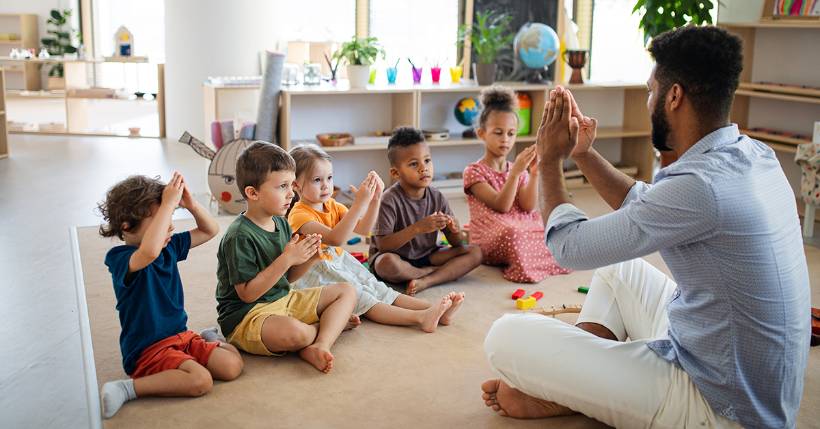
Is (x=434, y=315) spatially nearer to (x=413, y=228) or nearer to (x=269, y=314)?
(x=413, y=228)

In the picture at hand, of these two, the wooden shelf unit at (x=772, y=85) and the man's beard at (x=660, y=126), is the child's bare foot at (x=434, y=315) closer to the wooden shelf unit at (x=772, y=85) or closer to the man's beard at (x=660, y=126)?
the man's beard at (x=660, y=126)

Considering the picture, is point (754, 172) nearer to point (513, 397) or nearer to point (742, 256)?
point (742, 256)

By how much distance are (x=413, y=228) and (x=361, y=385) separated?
0.86 metres

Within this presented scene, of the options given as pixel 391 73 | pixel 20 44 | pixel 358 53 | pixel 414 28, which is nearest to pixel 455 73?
pixel 391 73

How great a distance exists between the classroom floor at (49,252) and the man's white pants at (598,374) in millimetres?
532

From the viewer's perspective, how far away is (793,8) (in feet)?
16.0

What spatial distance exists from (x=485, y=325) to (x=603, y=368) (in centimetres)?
97

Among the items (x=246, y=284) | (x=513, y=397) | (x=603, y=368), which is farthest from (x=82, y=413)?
(x=603, y=368)

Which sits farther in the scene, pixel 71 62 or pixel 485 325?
pixel 71 62

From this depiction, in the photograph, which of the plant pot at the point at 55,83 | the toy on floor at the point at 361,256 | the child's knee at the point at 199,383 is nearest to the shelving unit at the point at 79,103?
the plant pot at the point at 55,83

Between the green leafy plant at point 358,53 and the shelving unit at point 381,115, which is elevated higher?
the green leafy plant at point 358,53

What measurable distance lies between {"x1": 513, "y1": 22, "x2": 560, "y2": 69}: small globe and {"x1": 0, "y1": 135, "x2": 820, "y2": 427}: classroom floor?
189 cm

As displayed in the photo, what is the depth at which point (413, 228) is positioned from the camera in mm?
3111

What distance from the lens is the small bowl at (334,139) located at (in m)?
4.83
